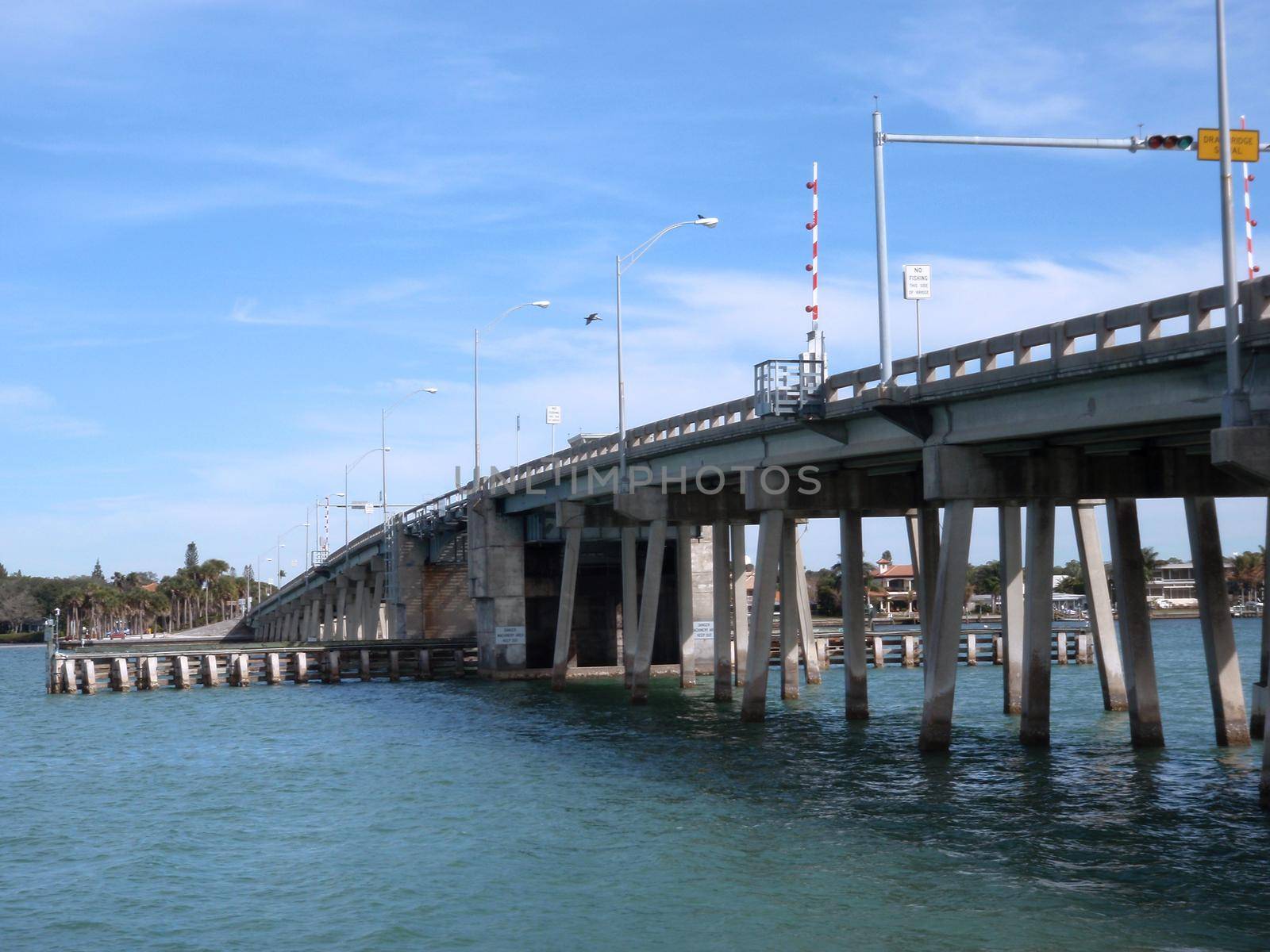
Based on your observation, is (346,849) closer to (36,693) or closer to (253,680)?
(253,680)

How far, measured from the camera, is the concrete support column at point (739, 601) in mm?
54312

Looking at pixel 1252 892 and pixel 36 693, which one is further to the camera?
pixel 36 693

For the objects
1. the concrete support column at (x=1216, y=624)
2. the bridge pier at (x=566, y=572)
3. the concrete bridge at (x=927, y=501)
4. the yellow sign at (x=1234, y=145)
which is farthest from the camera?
the bridge pier at (x=566, y=572)

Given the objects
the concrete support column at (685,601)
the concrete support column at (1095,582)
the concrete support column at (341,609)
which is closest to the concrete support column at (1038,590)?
the concrete support column at (1095,582)

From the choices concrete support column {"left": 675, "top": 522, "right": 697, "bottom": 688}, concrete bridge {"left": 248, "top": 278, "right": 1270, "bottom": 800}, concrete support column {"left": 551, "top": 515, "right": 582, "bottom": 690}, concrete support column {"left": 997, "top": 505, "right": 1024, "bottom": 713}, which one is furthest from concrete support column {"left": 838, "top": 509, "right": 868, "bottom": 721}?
concrete support column {"left": 551, "top": 515, "right": 582, "bottom": 690}

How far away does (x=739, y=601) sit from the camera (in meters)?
54.0

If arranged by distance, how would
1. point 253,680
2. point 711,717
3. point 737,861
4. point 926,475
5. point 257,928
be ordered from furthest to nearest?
point 253,680 → point 711,717 → point 926,475 → point 737,861 → point 257,928

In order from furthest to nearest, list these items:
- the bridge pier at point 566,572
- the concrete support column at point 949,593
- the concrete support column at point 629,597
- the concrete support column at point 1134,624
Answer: the bridge pier at point 566,572 < the concrete support column at point 629,597 < the concrete support column at point 1134,624 < the concrete support column at point 949,593

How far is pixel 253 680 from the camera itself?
230 ft

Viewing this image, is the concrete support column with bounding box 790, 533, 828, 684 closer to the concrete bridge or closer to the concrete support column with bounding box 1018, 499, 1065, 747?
the concrete bridge

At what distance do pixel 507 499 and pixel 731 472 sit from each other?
21632 mm

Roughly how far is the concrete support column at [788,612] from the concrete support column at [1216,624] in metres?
17.9

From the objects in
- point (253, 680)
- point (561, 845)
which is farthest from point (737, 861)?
point (253, 680)

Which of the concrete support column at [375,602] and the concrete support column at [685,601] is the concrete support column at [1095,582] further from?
the concrete support column at [375,602]
